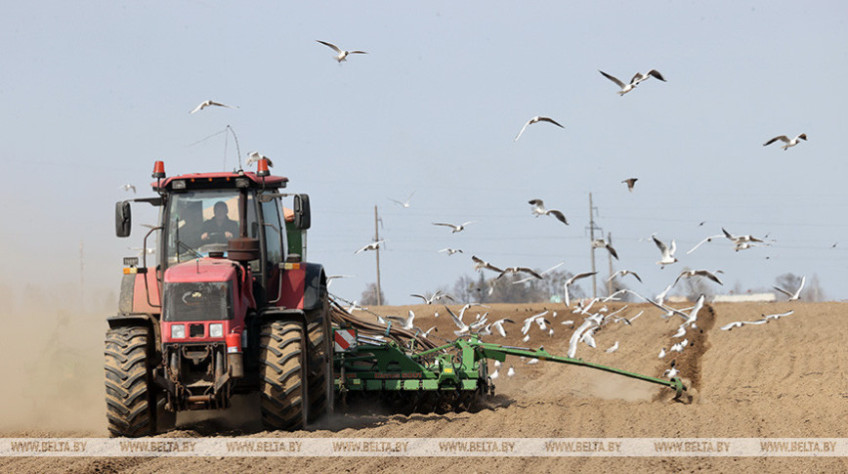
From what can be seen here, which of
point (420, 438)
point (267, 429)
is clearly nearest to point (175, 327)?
point (267, 429)

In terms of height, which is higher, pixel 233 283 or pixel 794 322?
pixel 233 283

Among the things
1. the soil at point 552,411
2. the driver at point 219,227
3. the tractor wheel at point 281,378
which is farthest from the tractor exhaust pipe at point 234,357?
the driver at point 219,227

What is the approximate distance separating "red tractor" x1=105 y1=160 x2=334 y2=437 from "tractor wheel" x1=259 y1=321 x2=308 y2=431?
0.01 meters

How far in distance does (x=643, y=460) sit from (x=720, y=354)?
16.0 meters

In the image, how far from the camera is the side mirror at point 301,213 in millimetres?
10836

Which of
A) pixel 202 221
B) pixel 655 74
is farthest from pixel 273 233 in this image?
pixel 655 74

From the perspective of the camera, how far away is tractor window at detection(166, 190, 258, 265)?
11.1 m

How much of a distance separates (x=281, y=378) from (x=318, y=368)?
1.12 m

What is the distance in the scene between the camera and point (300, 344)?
34.3 feet

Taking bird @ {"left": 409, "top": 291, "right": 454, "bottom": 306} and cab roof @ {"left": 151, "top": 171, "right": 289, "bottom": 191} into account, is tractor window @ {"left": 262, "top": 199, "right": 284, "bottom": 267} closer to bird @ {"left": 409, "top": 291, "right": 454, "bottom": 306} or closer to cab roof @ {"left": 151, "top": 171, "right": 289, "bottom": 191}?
cab roof @ {"left": 151, "top": 171, "right": 289, "bottom": 191}

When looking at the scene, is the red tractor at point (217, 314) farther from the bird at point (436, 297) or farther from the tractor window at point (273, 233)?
the bird at point (436, 297)

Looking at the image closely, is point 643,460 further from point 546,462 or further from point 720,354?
point 720,354

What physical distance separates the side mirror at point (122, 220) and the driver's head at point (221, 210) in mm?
1028

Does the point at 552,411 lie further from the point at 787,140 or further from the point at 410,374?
the point at 787,140
